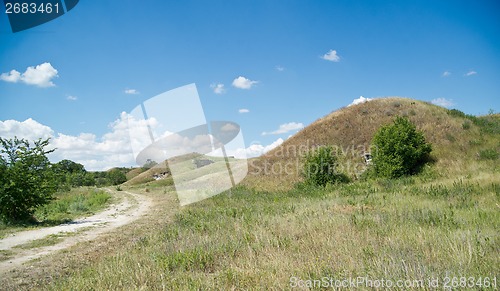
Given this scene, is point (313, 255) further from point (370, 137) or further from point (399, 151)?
point (370, 137)

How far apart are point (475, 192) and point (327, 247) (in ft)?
32.9

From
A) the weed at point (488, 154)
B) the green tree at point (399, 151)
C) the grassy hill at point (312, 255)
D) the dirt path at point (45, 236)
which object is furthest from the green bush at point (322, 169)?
the dirt path at point (45, 236)

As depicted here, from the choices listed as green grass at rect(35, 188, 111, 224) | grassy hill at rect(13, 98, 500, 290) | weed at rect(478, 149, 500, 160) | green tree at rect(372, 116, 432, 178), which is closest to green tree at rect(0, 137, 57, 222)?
green grass at rect(35, 188, 111, 224)

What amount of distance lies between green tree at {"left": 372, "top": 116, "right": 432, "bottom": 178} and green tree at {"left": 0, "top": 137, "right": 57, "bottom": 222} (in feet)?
72.5

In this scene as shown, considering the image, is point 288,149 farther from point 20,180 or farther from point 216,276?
point 216,276

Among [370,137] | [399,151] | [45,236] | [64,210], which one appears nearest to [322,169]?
[399,151]

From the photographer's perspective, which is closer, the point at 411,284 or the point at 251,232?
the point at 411,284

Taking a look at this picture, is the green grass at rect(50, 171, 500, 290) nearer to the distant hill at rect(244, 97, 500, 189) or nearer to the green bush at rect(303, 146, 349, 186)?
the green bush at rect(303, 146, 349, 186)

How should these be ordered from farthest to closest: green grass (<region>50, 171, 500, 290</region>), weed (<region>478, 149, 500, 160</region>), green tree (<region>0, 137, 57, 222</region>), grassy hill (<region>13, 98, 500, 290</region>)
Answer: weed (<region>478, 149, 500, 160</region>) → green tree (<region>0, 137, 57, 222</region>) → green grass (<region>50, 171, 500, 290</region>) → grassy hill (<region>13, 98, 500, 290</region>)

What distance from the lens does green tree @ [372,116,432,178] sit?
21.2 metres

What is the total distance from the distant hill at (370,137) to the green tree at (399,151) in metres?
1.77

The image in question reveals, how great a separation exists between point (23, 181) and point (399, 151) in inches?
937

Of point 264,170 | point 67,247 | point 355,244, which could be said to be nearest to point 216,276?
point 355,244

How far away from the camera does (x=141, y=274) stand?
15.5ft
